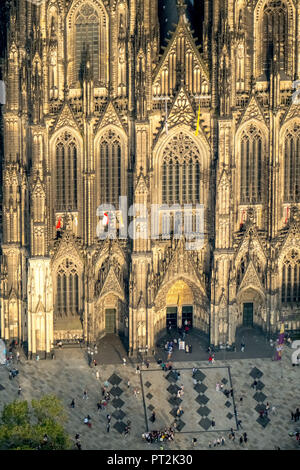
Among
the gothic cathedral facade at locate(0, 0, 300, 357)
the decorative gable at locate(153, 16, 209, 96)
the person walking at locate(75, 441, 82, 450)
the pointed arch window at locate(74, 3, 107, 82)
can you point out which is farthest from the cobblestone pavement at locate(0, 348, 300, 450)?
the pointed arch window at locate(74, 3, 107, 82)

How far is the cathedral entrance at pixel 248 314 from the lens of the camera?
375ft

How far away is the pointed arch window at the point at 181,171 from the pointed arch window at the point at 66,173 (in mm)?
8635

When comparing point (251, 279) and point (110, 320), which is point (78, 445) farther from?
point (251, 279)

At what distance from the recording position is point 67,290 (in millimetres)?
111125

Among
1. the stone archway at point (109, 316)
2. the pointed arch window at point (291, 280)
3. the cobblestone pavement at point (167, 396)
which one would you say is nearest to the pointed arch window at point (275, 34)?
the pointed arch window at point (291, 280)

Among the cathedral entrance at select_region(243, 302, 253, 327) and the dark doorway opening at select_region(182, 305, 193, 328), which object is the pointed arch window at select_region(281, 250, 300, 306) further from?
the dark doorway opening at select_region(182, 305, 193, 328)

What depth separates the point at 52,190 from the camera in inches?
4279

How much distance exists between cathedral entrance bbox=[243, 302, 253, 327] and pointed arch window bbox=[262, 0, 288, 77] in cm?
2303

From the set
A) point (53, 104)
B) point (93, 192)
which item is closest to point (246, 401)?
point (93, 192)

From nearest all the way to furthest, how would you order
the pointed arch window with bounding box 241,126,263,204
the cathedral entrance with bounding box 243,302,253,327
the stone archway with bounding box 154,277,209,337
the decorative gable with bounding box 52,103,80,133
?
the decorative gable with bounding box 52,103,80,133 < the pointed arch window with bounding box 241,126,263,204 < the stone archway with bounding box 154,277,209,337 < the cathedral entrance with bounding box 243,302,253,327

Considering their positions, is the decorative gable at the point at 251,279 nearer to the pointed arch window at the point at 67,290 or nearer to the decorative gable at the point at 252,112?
the decorative gable at the point at 252,112

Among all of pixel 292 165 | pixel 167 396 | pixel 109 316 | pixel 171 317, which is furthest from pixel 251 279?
pixel 167 396

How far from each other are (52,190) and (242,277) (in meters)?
20.5

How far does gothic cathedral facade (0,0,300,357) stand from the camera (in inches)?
4190
